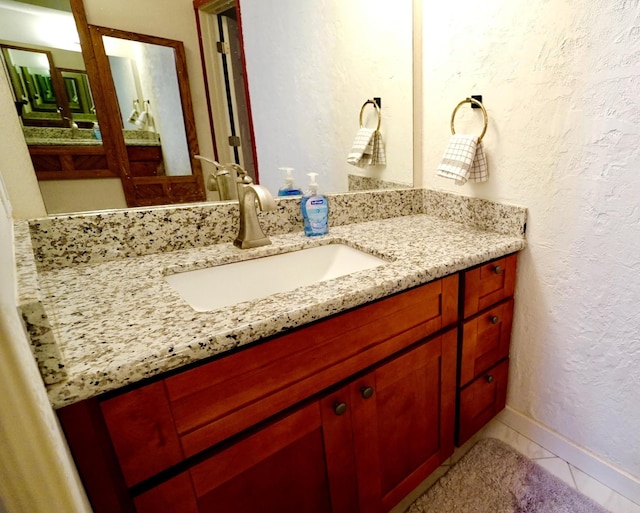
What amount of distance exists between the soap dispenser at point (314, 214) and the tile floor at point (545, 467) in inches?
33.4

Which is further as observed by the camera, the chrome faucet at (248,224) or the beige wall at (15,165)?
the chrome faucet at (248,224)

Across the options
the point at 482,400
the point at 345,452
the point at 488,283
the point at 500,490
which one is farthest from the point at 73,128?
the point at 500,490

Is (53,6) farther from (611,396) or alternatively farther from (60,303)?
(611,396)

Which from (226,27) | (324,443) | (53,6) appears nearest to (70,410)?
(324,443)

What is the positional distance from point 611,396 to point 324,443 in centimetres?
83

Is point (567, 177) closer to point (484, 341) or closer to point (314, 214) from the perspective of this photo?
point (484, 341)

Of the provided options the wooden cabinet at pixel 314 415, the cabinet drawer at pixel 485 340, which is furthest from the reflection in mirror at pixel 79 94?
the cabinet drawer at pixel 485 340

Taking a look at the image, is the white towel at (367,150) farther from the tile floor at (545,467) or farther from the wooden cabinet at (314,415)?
the tile floor at (545,467)

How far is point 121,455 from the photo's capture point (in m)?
0.46

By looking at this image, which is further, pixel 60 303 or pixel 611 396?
pixel 611 396

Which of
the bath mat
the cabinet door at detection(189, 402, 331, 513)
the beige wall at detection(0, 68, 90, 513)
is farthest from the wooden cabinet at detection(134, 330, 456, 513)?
the beige wall at detection(0, 68, 90, 513)

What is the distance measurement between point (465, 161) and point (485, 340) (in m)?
0.54

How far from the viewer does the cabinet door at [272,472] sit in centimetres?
56

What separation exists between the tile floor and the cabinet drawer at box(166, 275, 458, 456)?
57 cm
